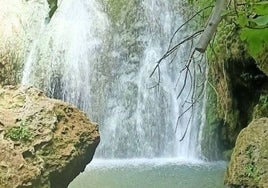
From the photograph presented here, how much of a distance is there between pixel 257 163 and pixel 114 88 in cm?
715

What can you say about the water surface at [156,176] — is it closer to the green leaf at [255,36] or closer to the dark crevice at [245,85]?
the dark crevice at [245,85]

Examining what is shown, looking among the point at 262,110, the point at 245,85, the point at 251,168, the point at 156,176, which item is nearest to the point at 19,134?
the point at 251,168

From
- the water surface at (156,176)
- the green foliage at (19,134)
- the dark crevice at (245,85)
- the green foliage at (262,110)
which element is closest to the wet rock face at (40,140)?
the green foliage at (19,134)

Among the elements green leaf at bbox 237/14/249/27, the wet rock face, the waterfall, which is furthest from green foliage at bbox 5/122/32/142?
the waterfall

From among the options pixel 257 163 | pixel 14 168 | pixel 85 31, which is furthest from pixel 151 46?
pixel 14 168

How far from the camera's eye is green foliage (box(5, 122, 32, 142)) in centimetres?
351

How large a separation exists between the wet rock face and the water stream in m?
5.47

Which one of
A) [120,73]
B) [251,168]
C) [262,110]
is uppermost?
[120,73]

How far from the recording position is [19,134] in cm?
354

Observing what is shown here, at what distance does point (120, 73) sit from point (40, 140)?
7499mm

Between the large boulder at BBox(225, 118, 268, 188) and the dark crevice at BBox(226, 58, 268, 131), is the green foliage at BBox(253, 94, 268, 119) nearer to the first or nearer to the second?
the dark crevice at BBox(226, 58, 268, 131)

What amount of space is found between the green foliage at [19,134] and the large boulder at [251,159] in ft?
5.17

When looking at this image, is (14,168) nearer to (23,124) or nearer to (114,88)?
(23,124)

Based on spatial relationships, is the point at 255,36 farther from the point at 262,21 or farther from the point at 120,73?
the point at 120,73
